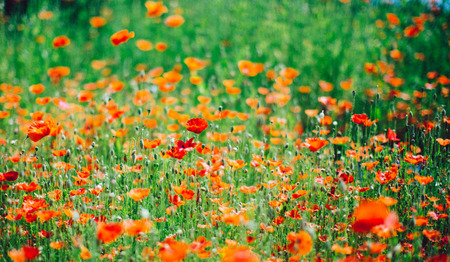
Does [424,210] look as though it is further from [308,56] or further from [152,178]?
[308,56]

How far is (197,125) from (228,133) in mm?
784

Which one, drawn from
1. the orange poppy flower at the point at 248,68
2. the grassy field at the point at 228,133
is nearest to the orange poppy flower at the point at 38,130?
the grassy field at the point at 228,133

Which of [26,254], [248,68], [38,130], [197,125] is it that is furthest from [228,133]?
[26,254]

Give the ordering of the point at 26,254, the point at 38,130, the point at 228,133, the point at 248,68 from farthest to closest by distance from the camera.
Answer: the point at 248,68 < the point at 228,133 < the point at 38,130 < the point at 26,254

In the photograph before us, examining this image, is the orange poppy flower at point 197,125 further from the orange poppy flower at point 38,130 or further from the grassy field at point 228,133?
the orange poppy flower at point 38,130

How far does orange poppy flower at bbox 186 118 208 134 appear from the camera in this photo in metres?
2.10

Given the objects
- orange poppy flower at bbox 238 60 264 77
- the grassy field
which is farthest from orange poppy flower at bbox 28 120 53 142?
orange poppy flower at bbox 238 60 264 77

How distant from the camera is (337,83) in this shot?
4547 millimetres

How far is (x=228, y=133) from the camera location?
9.50ft

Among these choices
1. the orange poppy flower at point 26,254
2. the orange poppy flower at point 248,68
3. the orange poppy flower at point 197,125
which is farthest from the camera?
the orange poppy flower at point 248,68

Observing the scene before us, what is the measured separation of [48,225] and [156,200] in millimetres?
601

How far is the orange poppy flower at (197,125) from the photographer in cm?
210

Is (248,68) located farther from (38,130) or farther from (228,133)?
(38,130)

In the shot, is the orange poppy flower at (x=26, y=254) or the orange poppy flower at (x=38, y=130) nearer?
the orange poppy flower at (x=26, y=254)
